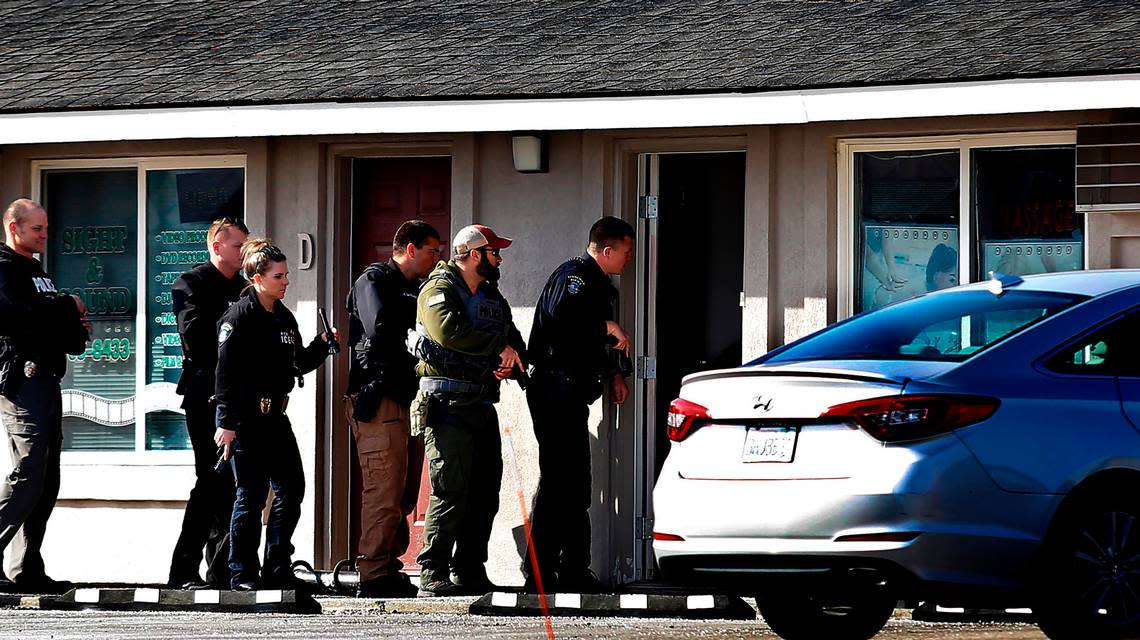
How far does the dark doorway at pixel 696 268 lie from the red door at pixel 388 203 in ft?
4.57

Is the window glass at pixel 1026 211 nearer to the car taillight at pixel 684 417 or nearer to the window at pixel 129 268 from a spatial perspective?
the car taillight at pixel 684 417

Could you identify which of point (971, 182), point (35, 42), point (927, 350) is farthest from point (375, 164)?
point (927, 350)

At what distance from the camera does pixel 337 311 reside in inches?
506

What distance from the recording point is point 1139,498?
25.2 feet

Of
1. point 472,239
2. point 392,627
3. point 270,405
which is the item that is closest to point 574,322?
point 472,239

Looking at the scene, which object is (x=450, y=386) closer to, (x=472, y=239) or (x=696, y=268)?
(x=472, y=239)

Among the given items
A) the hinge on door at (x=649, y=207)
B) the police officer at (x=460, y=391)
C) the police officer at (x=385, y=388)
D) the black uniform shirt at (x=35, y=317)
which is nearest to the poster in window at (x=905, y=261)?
the hinge on door at (x=649, y=207)

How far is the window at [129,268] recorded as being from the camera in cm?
1323

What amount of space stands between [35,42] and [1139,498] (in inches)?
346

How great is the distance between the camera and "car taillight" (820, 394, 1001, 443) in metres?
7.38

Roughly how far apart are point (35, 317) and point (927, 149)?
4.99 meters

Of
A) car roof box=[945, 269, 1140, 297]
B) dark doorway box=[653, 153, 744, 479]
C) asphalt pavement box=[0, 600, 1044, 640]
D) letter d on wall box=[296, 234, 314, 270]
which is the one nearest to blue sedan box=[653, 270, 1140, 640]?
car roof box=[945, 269, 1140, 297]

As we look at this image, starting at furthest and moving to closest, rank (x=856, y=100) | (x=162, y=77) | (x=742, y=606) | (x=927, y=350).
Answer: (x=162, y=77)
(x=856, y=100)
(x=742, y=606)
(x=927, y=350)

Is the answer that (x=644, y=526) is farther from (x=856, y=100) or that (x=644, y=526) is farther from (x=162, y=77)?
(x=162, y=77)
